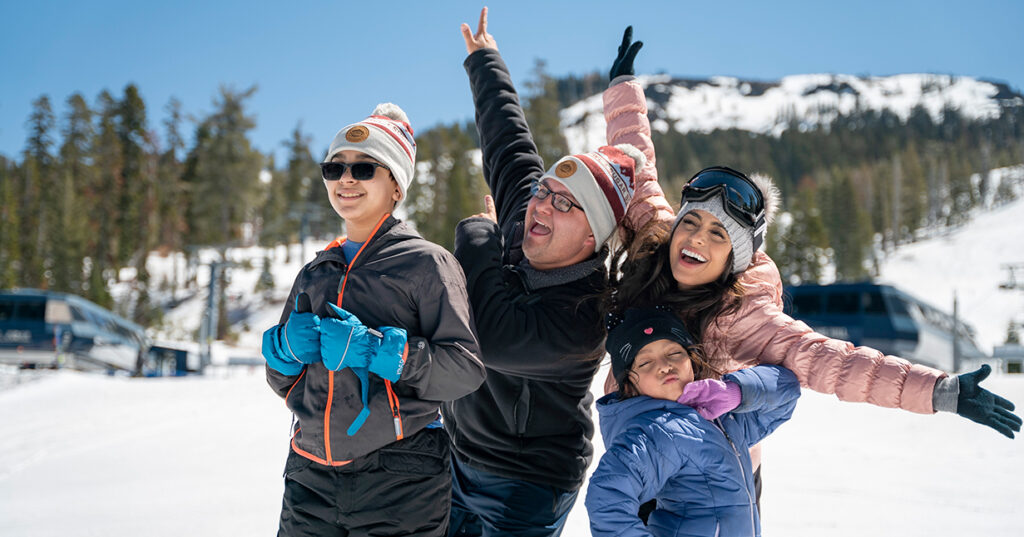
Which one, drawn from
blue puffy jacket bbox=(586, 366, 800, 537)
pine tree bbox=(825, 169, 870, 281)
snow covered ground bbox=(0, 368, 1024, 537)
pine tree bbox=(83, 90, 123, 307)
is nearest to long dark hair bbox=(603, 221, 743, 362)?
blue puffy jacket bbox=(586, 366, 800, 537)

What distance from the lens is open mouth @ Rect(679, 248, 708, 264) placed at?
2.33m

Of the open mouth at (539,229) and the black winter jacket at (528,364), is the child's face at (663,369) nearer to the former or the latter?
the black winter jacket at (528,364)

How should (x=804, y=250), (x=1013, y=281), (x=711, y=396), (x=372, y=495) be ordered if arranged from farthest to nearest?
(x=804, y=250) → (x=1013, y=281) → (x=711, y=396) → (x=372, y=495)

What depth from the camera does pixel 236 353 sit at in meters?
30.3

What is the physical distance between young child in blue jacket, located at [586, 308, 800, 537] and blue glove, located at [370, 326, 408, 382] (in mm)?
638

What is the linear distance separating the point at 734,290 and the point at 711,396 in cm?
46

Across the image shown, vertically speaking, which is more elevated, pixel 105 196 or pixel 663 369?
pixel 105 196

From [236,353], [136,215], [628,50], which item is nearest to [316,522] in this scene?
[628,50]

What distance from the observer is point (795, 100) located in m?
186

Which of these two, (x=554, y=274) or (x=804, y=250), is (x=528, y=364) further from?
(x=804, y=250)

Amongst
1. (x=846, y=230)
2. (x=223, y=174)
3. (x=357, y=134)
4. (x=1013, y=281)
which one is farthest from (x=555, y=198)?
(x=846, y=230)

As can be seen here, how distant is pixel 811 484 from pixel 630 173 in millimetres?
4019

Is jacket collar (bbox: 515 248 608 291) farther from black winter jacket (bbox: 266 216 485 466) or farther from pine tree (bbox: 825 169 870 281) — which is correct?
pine tree (bbox: 825 169 870 281)

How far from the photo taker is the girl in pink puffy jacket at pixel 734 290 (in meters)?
2.14
